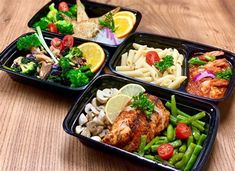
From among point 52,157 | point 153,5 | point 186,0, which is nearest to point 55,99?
point 52,157

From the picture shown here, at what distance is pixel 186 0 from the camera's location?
2.39m

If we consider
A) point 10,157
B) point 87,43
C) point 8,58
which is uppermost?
point 87,43

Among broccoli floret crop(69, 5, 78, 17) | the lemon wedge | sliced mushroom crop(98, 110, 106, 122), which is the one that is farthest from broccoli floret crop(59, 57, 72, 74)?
broccoli floret crop(69, 5, 78, 17)

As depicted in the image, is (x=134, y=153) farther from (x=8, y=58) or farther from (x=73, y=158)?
(x=8, y=58)

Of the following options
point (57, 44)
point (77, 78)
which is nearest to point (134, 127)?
point (77, 78)

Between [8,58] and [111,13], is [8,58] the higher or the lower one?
the lower one

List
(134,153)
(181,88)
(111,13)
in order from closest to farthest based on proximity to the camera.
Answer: (134,153)
(181,88)
(111,13)

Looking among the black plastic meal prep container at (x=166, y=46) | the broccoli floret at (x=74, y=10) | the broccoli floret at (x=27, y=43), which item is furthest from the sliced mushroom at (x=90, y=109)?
the broccoli floret at (x=74, y=10)

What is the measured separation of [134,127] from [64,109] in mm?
405

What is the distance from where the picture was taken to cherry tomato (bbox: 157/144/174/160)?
1345mm

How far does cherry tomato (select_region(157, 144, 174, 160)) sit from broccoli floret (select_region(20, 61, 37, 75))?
743 millimetres

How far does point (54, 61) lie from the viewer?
181 cm

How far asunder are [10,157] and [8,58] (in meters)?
0.59

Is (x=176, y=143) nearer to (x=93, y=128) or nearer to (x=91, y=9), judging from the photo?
(x=93, y=128)
